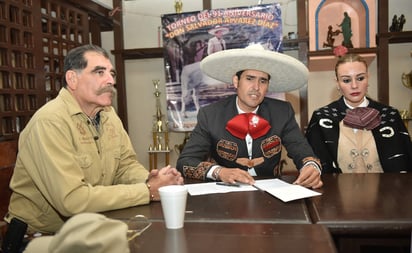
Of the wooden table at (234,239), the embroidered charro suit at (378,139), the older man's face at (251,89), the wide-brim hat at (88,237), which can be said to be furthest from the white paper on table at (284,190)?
the wide-brim hat at (88,237)

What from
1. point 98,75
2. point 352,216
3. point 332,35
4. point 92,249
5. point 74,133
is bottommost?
point 352,216

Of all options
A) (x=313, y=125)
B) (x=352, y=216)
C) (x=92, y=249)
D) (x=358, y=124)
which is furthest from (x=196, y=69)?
(x=92, y=249)

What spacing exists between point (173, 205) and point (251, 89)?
1.23 metres

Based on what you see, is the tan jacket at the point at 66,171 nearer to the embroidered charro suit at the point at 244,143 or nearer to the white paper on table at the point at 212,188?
the white paper on table at the point at 212,188

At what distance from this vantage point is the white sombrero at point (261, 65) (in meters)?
2.18

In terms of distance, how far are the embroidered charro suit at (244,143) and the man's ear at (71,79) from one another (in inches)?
26.8

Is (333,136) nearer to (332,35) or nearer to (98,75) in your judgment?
(98,75)

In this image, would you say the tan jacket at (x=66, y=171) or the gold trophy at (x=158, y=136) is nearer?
the tan jacket at (x=66, y=171)

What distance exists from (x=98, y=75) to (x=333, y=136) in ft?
4.73

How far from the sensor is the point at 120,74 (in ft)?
14.7

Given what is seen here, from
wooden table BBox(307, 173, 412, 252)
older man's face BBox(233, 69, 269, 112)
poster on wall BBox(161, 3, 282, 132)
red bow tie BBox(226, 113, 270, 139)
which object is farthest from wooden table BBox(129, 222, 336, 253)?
poster on wall BBox(161, 3, 282, 132)

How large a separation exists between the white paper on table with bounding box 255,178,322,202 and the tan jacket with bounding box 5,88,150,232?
1.68 ft

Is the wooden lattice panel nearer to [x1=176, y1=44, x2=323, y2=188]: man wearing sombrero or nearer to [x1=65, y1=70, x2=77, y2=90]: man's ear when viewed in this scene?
[x1=65, y1=70, x2=77, y2=90]: man's ear

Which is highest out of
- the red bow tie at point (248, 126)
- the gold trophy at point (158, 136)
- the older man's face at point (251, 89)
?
the older man's face at point (251, 89)
